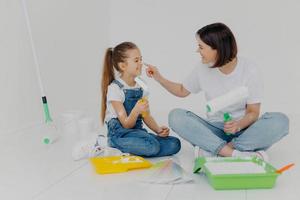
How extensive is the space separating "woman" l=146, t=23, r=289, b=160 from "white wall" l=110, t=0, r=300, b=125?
102cm

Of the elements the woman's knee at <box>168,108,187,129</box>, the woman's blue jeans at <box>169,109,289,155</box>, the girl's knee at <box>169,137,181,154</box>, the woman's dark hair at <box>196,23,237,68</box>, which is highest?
the woman's dark hair at <box>196,23,237,68</box>

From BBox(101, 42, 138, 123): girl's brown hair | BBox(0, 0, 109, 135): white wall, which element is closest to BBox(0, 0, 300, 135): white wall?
BBox(0, 0, 109, 135): white wall

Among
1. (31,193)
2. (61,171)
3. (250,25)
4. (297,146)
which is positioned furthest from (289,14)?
(31,193)

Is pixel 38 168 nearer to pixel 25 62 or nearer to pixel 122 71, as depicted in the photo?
pixel 122 71

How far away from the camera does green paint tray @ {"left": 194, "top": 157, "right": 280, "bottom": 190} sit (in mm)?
1612

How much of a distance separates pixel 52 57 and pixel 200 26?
3.95 ft

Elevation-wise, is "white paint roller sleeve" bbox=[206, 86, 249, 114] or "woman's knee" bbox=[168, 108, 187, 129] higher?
"white paint roller sleeve" bbox=[206, 86, 249, 114]

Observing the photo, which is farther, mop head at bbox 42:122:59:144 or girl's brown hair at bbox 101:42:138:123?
mop head at bbox 42:122:59:144

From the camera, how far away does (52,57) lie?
9.21ft

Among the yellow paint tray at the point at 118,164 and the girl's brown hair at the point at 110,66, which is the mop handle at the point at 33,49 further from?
the yellow paint tray at the point at 118,164

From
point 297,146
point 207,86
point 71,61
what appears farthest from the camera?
point 71,61

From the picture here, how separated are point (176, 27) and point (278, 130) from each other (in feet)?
5.77

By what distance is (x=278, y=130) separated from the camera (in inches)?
75.9

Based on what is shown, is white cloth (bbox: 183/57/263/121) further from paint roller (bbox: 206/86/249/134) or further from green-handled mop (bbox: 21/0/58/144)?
green-handled mop (bbox: 21/0/58/144)
